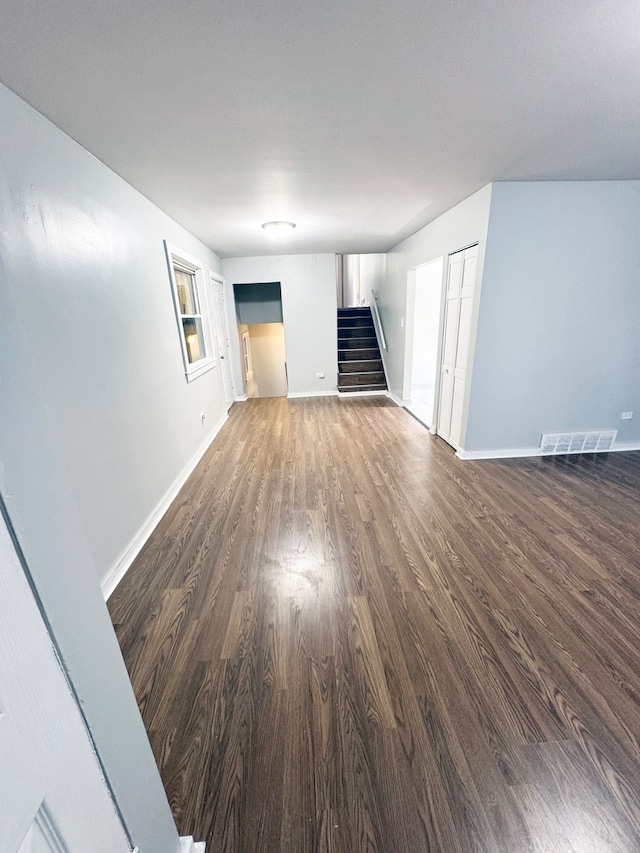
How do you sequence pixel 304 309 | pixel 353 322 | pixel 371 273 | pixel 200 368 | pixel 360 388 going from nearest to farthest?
pixel 200 368
pixel 304 309
pixel 360 388
pixel 353 322
pixel 371 273

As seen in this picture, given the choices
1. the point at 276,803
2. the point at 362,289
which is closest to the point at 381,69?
the point at 276,803

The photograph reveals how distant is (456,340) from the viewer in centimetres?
359

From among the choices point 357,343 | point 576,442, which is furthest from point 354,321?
point 576,442

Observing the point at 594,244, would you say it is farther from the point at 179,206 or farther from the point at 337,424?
the point at 179,206

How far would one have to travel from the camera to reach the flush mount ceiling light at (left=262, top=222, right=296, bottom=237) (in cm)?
362

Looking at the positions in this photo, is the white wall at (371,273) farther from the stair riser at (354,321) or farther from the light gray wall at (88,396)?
the light gray wall at (88,396)

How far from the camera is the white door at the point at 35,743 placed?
406 millimetres

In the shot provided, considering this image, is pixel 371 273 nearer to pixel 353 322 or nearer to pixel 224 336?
pixel 353 322

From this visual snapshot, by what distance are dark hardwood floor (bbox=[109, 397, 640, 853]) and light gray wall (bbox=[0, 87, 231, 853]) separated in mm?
379

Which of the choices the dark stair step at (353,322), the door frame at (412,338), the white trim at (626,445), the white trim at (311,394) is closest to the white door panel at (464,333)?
the door frame at (412,338)

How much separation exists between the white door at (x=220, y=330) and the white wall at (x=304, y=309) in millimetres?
364

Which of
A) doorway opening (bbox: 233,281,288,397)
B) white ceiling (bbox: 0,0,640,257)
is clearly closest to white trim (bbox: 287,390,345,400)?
doorway opening (bbox: 233,281,288,397)

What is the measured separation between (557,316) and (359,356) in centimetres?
385

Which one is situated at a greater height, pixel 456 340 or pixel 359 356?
pixel 456 340
